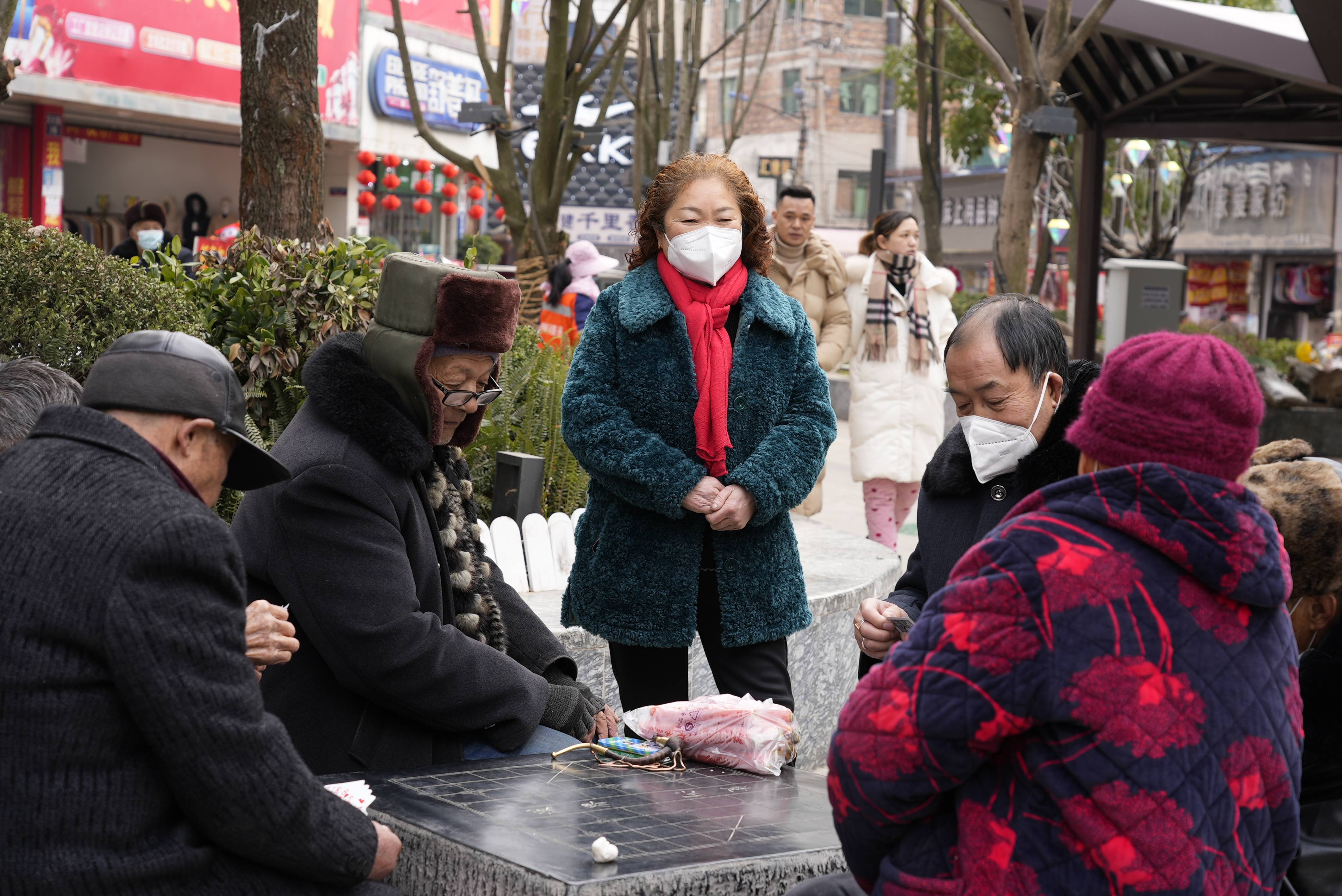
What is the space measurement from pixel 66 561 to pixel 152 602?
13 cm

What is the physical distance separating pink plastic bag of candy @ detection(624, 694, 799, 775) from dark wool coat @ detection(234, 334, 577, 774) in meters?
0.32

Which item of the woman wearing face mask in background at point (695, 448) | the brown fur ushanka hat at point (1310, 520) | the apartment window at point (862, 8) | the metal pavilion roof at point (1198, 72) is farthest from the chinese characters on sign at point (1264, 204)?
the brown fur ushanka hat at point (1310, 520)

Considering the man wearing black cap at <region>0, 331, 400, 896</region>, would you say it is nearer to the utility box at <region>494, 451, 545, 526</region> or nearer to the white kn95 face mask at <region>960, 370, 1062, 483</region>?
the white kn95 face mask at <region>960, 370, 1062, 483</region>

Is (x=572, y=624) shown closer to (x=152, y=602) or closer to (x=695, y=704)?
(x=695, y=704)

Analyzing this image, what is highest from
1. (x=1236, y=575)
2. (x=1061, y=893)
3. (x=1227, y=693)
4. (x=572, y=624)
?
(x=1236, y=575)

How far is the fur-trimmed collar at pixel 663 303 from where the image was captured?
3562 millimetres

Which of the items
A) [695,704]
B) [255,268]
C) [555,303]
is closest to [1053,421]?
Result: [695,704]

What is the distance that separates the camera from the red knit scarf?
357 centimetres

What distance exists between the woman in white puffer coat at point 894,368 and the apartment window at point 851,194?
4058 cm

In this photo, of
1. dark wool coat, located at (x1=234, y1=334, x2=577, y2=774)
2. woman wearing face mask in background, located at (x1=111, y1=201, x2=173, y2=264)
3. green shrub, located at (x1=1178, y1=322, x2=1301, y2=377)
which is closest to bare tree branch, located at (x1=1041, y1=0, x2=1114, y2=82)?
green shrub, located at (x1=1178, y1=322, x2=1301, y2=377)

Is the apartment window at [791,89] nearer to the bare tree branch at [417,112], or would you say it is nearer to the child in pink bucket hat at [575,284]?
the bare tree branch at [417,112]

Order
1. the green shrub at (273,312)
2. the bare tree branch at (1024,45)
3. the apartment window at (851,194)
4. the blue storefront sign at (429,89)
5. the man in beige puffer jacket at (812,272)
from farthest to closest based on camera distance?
the apartment window at (851,194) < the blue storefront sign at (429,89) < the bare tree branch at (1024,45) < the man in beige puffer jacket at (812,272) < the green shrub at (273,312)

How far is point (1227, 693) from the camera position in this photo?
176 centimetres

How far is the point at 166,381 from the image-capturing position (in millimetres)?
2012
